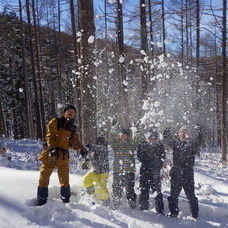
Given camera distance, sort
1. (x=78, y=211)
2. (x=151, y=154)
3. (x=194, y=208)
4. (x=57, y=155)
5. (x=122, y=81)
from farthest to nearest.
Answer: (x=122, y=81) < (x=151, y=154) < (x=194, y=208) < (x=57, y=155) < (x=78, y=211)

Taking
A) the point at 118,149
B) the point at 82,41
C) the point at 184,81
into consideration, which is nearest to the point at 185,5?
the point at 184,81

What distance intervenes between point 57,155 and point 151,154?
152 cm

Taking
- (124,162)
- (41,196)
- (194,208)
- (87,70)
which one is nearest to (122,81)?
(87,70)

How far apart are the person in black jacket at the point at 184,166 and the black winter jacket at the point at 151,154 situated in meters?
0.22

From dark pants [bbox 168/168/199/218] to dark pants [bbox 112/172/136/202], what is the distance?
658 millimetres

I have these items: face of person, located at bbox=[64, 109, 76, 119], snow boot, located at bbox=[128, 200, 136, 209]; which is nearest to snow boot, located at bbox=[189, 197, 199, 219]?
snow boot, located at bbox=[128, 200, 136, 209]

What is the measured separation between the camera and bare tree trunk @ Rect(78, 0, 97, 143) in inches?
218

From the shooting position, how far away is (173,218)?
3.91 metres

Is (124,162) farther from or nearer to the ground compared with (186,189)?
farther from the ground

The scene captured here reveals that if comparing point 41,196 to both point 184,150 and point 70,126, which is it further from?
point 184,150

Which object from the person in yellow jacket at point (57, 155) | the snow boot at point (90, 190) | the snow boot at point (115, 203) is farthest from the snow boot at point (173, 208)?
the person in yellow jacket at point (57, 155)

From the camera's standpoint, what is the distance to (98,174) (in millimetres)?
4215

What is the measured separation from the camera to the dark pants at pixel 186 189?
3.94 m

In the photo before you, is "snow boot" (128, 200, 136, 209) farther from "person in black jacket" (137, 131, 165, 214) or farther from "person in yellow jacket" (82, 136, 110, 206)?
"person in yellow jacket" (82, 136, 110, 206)
